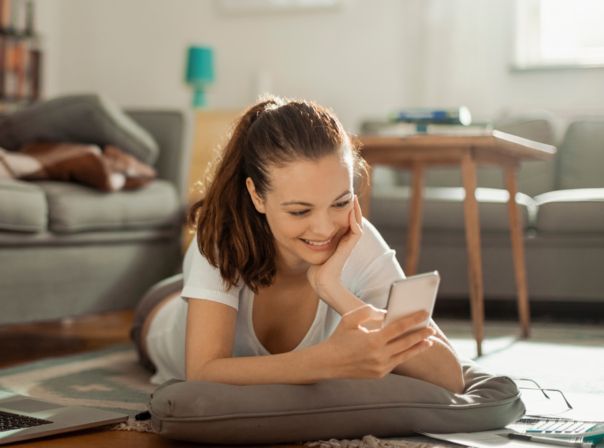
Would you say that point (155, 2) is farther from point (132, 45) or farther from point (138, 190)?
point (138, 190)

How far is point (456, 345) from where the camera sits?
107 inches

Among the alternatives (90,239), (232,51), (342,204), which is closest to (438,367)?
(342,204)

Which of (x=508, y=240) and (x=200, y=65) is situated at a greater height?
(x=200, y=65)

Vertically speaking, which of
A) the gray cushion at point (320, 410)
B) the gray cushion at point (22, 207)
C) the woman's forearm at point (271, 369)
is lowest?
the gray cushion at point (320, 410)

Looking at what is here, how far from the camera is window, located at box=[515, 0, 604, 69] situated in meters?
4.52

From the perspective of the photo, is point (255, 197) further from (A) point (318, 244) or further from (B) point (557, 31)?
(B) point (557, 31)

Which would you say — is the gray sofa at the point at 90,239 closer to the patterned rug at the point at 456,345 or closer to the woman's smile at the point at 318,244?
the patterned rug at the point at 456,345

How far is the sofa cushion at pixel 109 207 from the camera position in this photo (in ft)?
9.08

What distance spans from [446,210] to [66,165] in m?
1.34

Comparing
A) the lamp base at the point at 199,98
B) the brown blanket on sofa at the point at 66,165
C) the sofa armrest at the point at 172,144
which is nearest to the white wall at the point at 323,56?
the lamp base at the point at 199,98

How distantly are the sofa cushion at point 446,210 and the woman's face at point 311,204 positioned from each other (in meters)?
1.90

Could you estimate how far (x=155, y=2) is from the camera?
17.4 feet

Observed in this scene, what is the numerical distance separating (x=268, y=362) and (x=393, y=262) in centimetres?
32

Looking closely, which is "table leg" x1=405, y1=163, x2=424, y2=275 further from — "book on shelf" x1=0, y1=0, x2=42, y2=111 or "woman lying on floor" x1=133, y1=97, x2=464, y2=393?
"book on shelf" x1=0, y1=0, x2=42, y2=111
